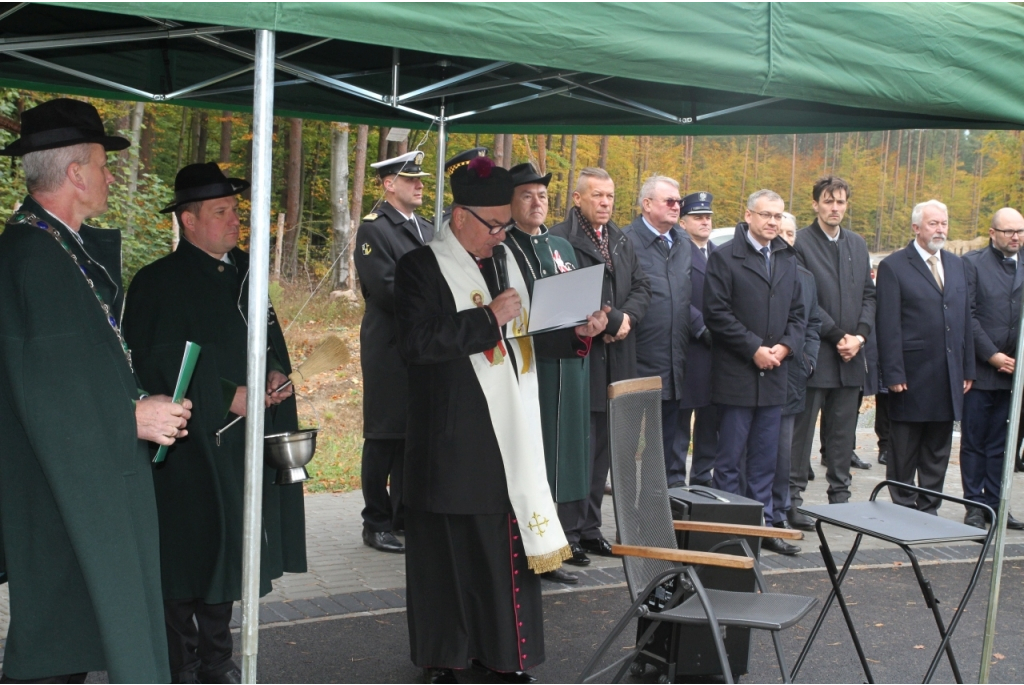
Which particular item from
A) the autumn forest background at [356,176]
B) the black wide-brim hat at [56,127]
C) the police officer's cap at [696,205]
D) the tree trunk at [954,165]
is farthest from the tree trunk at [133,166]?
the tree trunk at [954,165]

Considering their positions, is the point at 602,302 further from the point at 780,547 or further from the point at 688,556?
the point at 688,556

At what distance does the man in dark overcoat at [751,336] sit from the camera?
6.96 m

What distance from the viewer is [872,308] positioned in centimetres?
789

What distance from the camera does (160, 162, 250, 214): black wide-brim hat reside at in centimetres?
418

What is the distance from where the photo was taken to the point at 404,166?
6359 millimetres

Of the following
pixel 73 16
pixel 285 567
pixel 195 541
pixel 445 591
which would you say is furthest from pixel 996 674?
pixel 73 16

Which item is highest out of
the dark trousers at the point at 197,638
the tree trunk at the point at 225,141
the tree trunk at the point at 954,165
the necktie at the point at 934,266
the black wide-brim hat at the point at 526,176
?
the tree trunk at the point at 954,165

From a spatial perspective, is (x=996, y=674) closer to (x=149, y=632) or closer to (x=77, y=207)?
(x=149, y=632)

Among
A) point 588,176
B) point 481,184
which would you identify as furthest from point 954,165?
point 481,184

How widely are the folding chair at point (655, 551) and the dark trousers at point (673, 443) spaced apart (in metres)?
3.23

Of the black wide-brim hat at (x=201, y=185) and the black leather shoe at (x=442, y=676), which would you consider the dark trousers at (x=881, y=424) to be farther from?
the black wide-brim hat at (x=201, y=185)

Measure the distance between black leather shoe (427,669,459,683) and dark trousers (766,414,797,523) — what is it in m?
3.42

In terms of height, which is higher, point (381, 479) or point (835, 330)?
point (835, 330)

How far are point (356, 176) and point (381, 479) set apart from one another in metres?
16.4
